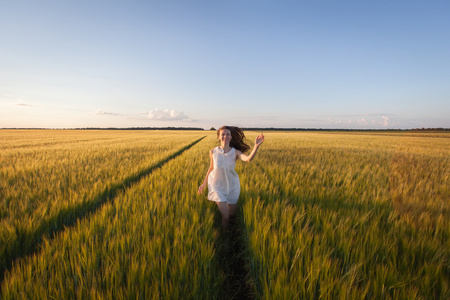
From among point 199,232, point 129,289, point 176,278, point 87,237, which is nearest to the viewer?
point 129,289

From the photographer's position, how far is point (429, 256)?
150 cm

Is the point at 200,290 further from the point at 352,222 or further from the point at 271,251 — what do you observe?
the point at 352,222

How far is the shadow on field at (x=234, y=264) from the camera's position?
5.34 ft

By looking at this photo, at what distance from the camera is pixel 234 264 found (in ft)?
6.66

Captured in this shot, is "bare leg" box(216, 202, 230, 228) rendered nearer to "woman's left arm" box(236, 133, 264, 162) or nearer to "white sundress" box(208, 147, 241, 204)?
"white sundress" box(208, 147, 241, 204)

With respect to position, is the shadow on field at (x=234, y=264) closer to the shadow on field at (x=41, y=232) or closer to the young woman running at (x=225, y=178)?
the young woman running at (x=225, y=178)

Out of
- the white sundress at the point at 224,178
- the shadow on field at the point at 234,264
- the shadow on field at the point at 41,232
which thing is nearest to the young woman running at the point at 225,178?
the white sundress at the point at 224,178

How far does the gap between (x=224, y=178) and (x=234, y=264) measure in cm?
112

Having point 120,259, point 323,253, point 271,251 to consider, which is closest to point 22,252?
point 120,259

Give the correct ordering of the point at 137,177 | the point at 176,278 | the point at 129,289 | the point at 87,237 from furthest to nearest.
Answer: the point at 137,177, the point at 87,237, the point at 176,278, the point at 129,289

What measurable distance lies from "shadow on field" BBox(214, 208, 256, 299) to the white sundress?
33 cm

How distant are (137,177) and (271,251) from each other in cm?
422

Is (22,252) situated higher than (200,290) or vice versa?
(200,290)

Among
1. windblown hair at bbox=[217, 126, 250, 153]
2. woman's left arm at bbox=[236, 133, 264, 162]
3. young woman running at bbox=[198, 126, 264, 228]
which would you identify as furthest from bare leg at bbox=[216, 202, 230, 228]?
windblown hair at bbox=[217, 126, 250, 153]
